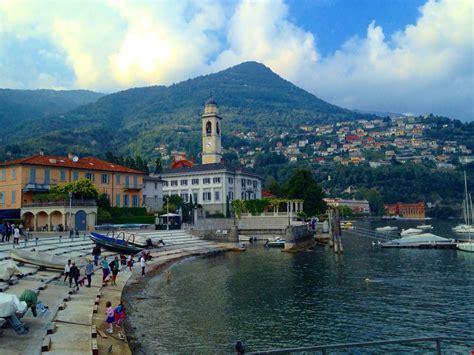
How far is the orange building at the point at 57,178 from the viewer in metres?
57.9

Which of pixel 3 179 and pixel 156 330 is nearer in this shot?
pixel 156 330

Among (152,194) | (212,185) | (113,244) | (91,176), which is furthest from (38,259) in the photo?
(212,185)

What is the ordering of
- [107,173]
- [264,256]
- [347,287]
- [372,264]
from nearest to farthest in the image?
1. [347,287]
2. [372,264]
3. [264,256]
4. [107,173]

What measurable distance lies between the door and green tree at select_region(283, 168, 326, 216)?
45055 mm

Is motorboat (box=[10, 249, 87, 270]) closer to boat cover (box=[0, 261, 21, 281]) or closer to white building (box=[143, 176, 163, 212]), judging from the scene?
boat cover (box=[0, 261, 21, 281])

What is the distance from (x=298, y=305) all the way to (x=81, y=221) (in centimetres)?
3839

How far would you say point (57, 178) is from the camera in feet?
202

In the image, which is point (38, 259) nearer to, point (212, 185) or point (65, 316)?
point (65, 316)

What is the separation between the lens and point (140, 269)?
3841 cm

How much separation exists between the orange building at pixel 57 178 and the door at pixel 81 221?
6.52 m

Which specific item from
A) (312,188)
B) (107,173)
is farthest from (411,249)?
(107,173)

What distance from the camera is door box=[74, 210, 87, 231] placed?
56.5 meters

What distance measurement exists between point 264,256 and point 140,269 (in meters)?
19.5

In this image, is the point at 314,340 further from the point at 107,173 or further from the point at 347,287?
the point at 107,173
